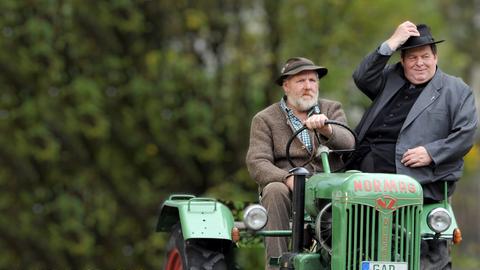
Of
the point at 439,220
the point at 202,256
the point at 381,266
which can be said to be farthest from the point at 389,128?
the point at 202,256

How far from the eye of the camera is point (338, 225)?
7.08 meters

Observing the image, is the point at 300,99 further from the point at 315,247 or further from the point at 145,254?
the point at 145,254

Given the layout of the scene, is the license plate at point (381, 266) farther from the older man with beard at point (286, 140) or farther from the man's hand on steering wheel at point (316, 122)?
the man's hand on steering wheel at point (316, 122)

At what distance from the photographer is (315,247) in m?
7.65

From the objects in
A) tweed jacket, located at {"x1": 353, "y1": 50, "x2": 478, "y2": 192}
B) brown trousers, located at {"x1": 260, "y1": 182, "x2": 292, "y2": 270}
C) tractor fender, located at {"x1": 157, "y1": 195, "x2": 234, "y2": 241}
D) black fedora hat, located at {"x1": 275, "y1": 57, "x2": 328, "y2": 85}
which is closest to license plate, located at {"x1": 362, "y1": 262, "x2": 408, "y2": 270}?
brown trousers, located at {"x1": 260, "y1": 182, "x2": 292, "y2": 270}

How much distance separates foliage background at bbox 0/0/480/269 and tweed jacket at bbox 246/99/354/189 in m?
7.26

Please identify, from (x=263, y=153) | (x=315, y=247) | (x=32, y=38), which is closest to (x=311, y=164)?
(x=263, y=153)

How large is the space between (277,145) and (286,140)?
0.27 feet

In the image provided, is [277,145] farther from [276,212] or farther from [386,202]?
[386,202]

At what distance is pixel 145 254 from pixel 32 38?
3.79 metres

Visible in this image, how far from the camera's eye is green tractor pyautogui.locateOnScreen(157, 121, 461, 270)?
7035 millimetres

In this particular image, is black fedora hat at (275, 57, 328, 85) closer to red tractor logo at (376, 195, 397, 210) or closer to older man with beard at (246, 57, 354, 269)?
A: older man with beard at (246, 57, 354, 269)

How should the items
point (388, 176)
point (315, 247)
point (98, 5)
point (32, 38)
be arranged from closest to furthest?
Result: point (388, 176), point (315, 247), point (32, 38), point (98, 5)

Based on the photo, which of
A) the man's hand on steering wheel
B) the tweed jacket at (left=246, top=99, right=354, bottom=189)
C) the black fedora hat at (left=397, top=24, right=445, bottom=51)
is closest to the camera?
the man's hand on steering wheel
